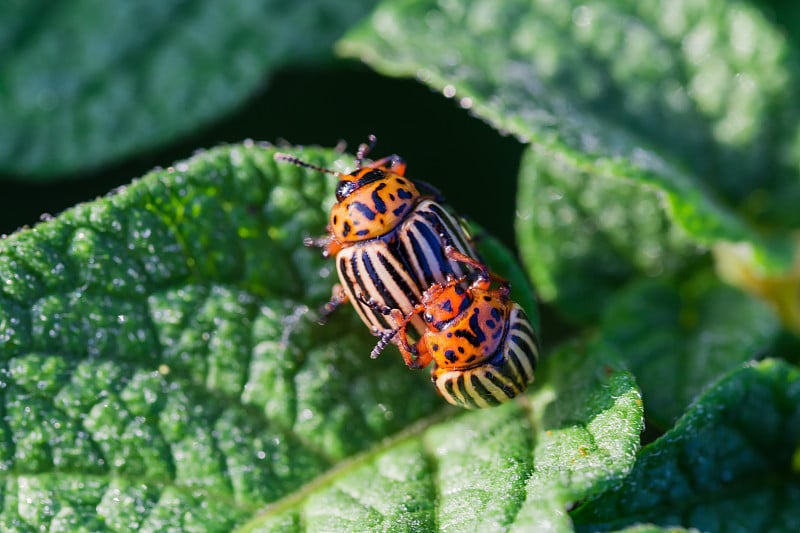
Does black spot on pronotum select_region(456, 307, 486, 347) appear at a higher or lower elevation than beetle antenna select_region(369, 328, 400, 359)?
lower

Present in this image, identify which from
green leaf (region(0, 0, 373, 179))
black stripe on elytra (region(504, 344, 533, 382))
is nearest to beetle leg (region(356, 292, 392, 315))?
black stripe on elytra (region(504, 344, 533, 382))

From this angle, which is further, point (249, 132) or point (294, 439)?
point (249, 132)

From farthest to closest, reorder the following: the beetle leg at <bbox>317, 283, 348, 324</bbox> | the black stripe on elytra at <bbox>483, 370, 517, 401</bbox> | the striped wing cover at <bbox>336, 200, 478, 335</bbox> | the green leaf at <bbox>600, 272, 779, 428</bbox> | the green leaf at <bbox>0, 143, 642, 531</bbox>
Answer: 1. the green leaf at <bbox>600, 272, 779, 428</bbox>
2. the beetle leg at <bbox>317, 283, 348, 324</bbox>
3. the striped wing cover at <bbox>336, 200, 478, 335</bbox>
4. the black stripe on elytra at <bbox>483, 370, 517, 401</bbox>
5. the green leaf at <bbox>0, 143, 642, 531</bbox>

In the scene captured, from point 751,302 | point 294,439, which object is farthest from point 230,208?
point 751,302

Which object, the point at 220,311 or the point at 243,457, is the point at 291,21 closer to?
the point at 220,311

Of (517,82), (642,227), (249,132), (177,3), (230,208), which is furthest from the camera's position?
(249,132)

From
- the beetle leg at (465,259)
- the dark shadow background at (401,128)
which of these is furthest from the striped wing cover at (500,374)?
the dark shadow background at (401,128)

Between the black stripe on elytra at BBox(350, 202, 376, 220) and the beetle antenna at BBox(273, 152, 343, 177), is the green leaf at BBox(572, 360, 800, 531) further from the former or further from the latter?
the beetle antenna at BBox(273, 152, 343, 177)

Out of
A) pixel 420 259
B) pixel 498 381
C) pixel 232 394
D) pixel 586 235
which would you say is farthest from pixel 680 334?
pixel 232 394
